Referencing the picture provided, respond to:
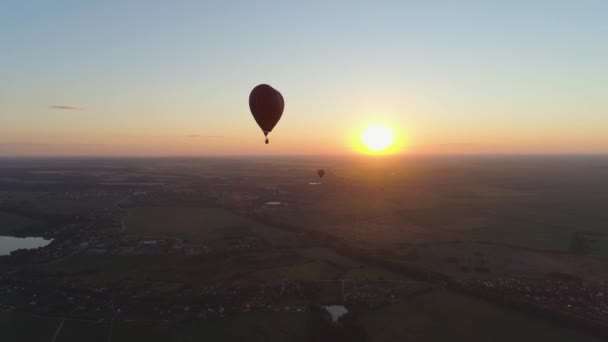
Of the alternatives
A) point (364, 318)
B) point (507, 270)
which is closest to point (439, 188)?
point (507, 270)

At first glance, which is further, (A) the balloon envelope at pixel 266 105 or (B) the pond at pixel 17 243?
(B) the pond at pixel 17 243

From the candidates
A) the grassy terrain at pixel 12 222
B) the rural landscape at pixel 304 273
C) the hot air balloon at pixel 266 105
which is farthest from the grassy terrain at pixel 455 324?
the grassy terrain at pixel 12 222

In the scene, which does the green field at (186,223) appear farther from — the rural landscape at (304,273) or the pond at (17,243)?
the pond at (17,243)

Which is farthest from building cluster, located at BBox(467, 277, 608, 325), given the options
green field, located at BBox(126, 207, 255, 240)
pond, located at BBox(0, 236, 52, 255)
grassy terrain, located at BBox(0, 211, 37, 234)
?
grassy terrain, located at BBox(0, 211, 37, 234)

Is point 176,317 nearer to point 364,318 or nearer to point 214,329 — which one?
point 214,329

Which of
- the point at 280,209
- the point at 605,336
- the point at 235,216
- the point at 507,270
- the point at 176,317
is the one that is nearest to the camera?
the point at 605,336

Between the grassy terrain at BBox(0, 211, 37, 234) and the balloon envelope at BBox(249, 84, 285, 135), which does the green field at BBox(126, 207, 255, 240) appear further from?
the balloon envelope at BBox(249, 84, 285, 135)
